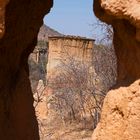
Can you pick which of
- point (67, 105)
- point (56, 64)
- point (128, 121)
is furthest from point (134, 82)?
point (56, 64)

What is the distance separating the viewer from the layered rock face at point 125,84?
10.4 feet

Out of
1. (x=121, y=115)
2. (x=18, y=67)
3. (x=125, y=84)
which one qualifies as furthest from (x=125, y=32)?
(x=18, y=67)

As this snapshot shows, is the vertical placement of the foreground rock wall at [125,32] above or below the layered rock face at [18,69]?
above

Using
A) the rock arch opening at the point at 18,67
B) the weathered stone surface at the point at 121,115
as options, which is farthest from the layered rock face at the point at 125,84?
the rock arch opening at the point at 18,67

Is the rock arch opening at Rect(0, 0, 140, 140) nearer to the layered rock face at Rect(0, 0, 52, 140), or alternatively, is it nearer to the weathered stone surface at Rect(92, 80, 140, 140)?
the layered rock face at Rect(0, 0, 52, 140)

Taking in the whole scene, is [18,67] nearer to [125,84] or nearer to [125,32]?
[125,32]

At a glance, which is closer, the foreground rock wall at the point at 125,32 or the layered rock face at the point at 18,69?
the foreground rock wall at the point at 125,32

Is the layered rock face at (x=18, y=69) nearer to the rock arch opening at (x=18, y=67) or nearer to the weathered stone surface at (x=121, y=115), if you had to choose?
the rock arch opening at (x=18, y=67)

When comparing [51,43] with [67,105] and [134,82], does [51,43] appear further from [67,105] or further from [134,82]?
[134,82]

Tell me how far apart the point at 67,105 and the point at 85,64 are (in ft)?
4.95

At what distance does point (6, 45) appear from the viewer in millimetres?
5090

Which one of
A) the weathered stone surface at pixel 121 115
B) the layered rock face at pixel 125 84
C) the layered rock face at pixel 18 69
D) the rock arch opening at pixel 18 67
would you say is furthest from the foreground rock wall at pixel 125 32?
the layered rock face at pixel 18 69

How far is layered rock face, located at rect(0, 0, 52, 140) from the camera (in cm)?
501

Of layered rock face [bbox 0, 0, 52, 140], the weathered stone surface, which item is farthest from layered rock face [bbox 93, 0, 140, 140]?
layered rock face [bbox 0, 0, 52, 140]
